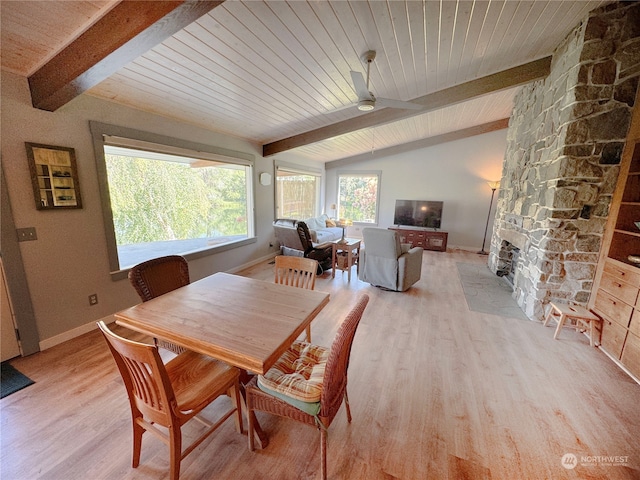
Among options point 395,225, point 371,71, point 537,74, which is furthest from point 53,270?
point 395,225

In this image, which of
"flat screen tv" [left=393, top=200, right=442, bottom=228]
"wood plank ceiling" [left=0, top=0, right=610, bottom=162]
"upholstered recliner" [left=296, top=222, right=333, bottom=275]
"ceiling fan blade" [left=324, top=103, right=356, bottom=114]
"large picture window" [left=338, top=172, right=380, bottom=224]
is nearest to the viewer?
"wood plank ceiling" [left=0, top=0, right=610, bottom=162]

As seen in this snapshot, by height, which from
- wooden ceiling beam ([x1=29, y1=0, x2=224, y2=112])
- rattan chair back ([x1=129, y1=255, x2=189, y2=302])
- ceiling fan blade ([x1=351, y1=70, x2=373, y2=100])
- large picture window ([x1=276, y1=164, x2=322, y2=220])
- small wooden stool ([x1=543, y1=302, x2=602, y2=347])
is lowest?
small wooden stool ([x1=543, y1=302, x2=602, y2=347])

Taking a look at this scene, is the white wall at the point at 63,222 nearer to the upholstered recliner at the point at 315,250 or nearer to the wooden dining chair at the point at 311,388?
the wooden dining chair at the point at 311,388

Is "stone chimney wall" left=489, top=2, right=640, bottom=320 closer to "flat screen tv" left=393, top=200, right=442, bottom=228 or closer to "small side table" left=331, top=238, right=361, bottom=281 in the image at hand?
"small side table" left=331, top=238, right=361, bottom=281

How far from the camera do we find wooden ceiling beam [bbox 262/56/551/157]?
10.3 ft

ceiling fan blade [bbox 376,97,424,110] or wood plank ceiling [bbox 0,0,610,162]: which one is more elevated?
wood plank ceiling [bbox 0,0,610,162]

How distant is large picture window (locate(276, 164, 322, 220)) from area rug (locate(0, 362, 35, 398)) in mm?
4272

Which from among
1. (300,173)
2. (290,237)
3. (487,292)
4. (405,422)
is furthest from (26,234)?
(487,292)

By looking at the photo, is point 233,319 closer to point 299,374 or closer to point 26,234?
point 299,374

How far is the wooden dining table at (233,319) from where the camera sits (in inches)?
47.0

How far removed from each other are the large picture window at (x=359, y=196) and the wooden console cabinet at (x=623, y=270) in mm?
5145

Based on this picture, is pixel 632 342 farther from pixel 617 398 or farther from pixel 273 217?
pixel 273 217

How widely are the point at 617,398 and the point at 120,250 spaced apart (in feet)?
15.7

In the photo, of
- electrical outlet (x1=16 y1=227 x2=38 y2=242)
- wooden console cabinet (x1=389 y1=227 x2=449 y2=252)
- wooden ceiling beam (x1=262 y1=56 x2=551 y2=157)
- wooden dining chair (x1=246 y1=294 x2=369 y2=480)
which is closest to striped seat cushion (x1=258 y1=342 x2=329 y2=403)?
wooden dining chair (x1=246 y1=294 x2=369 y2=480)
